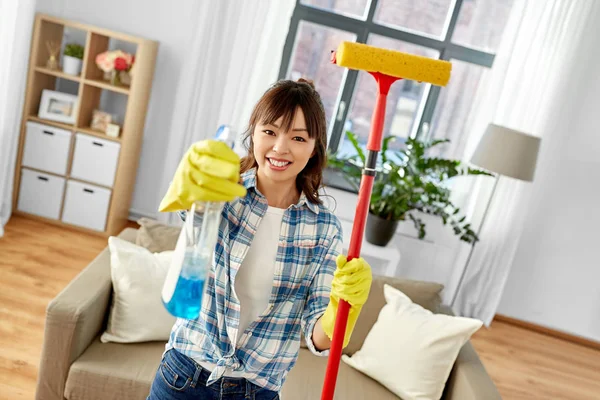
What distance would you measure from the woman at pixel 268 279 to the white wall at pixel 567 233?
125 inches

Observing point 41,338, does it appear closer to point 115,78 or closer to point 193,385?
point 193,385

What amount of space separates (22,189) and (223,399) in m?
3.17

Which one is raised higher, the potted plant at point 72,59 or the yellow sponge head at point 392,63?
the yellow sponge head at point 392,63

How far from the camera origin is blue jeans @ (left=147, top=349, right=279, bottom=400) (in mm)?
1268

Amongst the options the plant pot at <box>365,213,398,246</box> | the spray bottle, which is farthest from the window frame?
the spray bottle

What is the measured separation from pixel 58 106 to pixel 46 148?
0.29 metres

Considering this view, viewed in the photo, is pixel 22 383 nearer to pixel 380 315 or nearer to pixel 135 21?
pixel 380 315

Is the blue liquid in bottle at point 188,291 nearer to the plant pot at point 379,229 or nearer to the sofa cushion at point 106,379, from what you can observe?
the sofa cushion at point 106,379

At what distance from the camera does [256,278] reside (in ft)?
4.12

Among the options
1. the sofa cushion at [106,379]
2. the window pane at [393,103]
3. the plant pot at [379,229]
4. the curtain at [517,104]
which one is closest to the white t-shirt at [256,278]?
the sofa cushion at [106,379]

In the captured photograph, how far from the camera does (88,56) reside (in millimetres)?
3744

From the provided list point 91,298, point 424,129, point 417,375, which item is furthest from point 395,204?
point 91,298

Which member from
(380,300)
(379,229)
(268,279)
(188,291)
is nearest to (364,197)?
(268,279)

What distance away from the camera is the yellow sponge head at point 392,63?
111 centimetres
